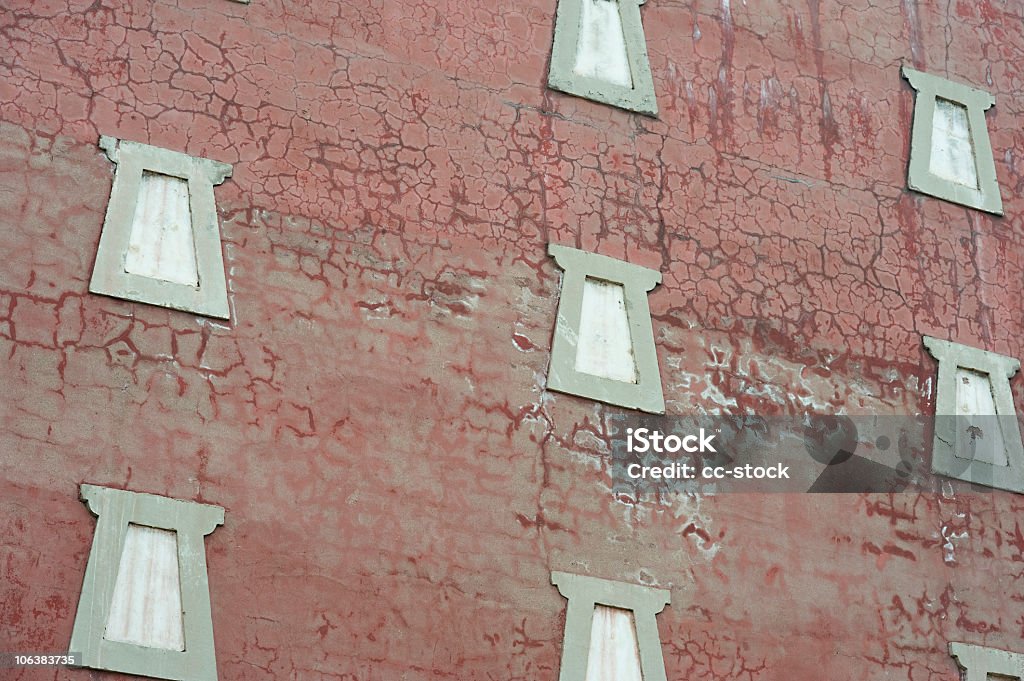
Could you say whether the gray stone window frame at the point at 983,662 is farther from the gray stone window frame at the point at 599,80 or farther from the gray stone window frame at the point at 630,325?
the gray stone window frame at the point at 599,80

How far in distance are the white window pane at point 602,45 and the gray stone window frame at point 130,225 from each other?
2.96 metres

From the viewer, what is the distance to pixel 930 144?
13500 millimetres

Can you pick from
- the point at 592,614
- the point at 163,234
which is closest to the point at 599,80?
the point at 163,234

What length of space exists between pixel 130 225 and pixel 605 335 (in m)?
3.27

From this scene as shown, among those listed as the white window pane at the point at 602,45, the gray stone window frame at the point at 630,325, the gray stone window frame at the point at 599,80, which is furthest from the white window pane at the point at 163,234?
the white window pane at the point at 602,45

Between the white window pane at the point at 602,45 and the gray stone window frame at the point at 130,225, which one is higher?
the white window pane at the point at 602,45

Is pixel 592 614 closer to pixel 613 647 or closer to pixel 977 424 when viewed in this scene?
pixel 613 647

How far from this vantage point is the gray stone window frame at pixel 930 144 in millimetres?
13359

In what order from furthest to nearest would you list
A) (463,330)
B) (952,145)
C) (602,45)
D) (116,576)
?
(952,145), (602,45), (463,330), (116,576)

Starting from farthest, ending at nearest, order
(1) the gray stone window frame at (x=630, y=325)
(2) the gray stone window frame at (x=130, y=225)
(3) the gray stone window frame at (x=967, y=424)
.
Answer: (3) the gray stone window frame at (x=967, y=424)
(1) the gray stone window frame at (x=630, y=325)
(2) the gray stone window frame at (x=130, y=225)

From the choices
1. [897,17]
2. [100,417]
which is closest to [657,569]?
[100,417]

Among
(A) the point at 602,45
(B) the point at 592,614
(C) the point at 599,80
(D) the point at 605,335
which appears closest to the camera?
(B) the point at 592,614

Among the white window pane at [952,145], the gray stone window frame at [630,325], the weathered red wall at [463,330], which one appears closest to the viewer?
the weathered red wall at [463,330]

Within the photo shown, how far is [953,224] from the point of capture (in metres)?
13.3
